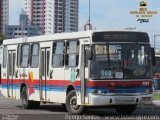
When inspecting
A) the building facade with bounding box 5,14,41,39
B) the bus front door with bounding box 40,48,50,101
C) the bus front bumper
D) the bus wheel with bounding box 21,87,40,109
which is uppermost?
the building facade with bounding box 5,14,41,39

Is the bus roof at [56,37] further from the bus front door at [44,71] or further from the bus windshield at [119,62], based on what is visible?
the bus windshield at [119,62]

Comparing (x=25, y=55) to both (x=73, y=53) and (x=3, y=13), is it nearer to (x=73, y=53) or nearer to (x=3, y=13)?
(x=73, y=53)

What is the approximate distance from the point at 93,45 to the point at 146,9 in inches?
→ 2055

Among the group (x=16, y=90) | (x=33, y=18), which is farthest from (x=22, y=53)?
(x=33, y=18)

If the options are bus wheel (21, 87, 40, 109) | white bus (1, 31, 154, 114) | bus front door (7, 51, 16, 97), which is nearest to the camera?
white bus (1, 31, 154, 114)

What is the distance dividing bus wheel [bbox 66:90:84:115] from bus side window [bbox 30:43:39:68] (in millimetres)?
3396

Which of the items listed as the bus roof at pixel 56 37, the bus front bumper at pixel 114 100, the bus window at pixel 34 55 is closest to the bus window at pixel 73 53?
the bus roof at pixel 56 37

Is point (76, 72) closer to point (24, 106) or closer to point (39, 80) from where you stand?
point (39, 80)

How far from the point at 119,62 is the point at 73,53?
197 centimetres

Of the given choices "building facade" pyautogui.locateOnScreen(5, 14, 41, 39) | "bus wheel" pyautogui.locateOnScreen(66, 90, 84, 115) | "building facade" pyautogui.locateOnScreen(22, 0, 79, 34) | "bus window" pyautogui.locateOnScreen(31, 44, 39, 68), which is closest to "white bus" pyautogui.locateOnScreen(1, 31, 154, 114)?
"bus wheel" pyautogui.locateOnScreen(66, 90, 84, 115)

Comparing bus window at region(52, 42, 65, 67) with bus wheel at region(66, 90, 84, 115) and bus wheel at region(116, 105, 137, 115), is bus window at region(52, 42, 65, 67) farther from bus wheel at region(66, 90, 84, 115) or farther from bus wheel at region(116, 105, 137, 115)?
bus wheel at region(116, 105, 137, 115)

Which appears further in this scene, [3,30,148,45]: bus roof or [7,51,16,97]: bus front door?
[7,51,16,97]: bus front door

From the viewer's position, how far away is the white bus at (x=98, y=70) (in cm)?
1798

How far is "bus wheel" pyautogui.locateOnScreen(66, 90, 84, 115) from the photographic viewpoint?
61.9 feet
